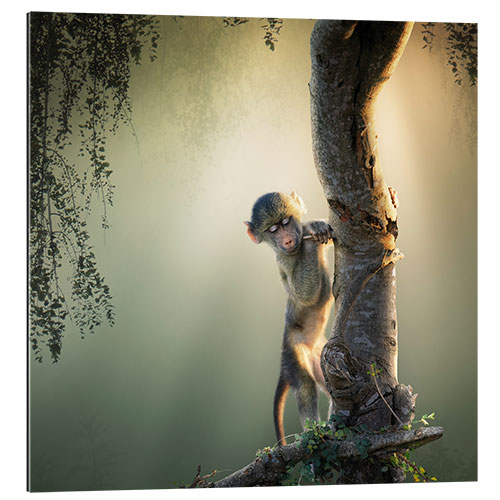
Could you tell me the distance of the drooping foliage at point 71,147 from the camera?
12.7ft

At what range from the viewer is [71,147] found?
3.96 metres

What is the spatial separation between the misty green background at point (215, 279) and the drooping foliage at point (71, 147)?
0.07 metres

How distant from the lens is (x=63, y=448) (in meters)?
3.89

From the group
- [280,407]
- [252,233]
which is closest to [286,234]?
[252,233]

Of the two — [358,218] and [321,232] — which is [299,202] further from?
[358,218]

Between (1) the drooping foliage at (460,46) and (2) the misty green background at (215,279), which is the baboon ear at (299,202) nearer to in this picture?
(2) the misty green background at (215,279)

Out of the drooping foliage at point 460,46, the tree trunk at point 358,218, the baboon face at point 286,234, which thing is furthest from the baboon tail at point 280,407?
the drooping foliage at point 460,46

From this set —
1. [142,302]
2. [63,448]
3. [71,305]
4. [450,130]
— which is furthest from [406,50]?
[63,448]

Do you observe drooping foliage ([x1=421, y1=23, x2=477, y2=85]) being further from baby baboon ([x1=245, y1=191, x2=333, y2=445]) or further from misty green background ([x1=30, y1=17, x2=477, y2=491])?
baby baboon ([x1=245, y1=191, x2=333, y2=445])

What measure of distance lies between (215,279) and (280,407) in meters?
0.73

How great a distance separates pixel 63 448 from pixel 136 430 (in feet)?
1.19

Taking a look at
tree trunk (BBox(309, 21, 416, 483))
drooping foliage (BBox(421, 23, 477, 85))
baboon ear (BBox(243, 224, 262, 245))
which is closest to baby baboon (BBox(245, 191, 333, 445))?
baboon ear (BBox(243, 224, 262, 245))

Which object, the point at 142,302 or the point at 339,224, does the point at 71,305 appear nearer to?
the point at 142,302

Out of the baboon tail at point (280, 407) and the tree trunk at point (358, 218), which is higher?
the tree trunk at point (358, 218)
